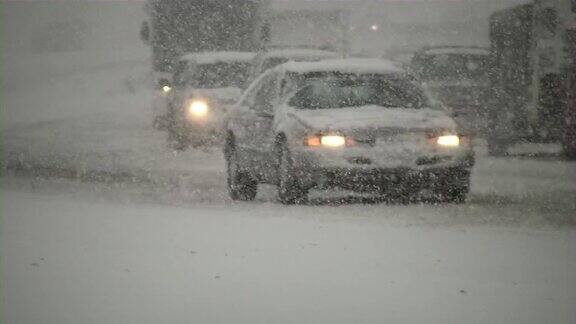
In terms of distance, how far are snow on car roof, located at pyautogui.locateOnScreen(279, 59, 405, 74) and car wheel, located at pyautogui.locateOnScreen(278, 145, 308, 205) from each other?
4.01 feet

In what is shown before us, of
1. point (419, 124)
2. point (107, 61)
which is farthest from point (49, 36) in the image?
point (419, 124)

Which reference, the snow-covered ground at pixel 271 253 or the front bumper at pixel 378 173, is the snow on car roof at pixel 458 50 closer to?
the snow-covered ground at pixel 271 253

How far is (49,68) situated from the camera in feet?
206

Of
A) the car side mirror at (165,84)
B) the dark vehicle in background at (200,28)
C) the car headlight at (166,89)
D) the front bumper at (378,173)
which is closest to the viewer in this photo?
the front bumper at (378,173)

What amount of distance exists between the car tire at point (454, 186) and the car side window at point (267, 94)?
6.79 feet

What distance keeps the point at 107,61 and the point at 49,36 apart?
73.0 feet

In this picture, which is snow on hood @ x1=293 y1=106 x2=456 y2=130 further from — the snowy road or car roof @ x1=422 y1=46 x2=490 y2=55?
car roof @ x1=422 y1=46 x2=490 y2=55

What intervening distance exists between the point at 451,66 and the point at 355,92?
1039cm

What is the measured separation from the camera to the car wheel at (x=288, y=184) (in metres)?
10.9

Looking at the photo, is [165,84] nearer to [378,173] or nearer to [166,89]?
[166,89]

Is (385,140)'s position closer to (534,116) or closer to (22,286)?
(22,286)

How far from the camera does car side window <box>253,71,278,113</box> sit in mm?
12016

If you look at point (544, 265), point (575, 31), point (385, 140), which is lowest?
point (544, 265)

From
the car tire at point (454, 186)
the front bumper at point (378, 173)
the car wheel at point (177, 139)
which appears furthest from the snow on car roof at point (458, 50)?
the front bumper at point (378, 173)
